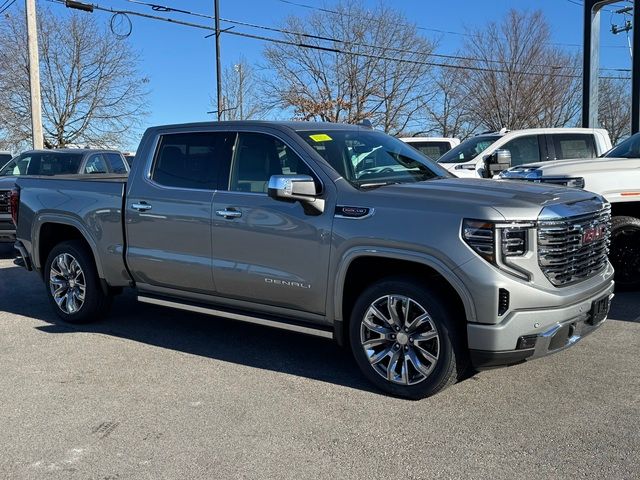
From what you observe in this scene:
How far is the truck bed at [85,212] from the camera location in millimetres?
6047

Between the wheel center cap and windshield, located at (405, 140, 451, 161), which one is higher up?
windshield, located at (405, 140, 451, 161)

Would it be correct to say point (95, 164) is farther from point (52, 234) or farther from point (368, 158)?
point (368, 158)

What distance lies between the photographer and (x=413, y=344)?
4414 millimetres

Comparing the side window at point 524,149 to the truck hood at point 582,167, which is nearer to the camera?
the truck hood at point 582,167

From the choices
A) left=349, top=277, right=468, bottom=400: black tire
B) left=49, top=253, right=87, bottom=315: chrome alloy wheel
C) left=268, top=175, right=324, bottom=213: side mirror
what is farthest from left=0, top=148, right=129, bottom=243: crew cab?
left=349, top=277, right=468, bottom=400: black tire

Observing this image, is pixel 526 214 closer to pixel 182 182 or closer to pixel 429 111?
pixel 182 182

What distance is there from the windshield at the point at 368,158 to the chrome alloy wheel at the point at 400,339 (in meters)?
0.95

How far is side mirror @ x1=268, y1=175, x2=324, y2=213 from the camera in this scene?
4.53 meters

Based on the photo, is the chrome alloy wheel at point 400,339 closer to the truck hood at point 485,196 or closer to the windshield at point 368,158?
the truck hood at point 485,196

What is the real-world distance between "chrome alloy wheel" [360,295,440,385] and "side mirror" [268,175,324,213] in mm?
835

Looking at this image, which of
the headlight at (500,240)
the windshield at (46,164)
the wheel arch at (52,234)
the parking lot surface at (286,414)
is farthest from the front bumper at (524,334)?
the windshield at (46,164)

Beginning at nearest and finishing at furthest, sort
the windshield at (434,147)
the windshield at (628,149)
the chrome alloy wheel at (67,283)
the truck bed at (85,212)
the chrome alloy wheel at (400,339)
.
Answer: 1. the chrome alloy wheel at (400,339)
2. the truck bed at (85,212)
3. the chrome alloy wheel at (67,283)
4. the windshield at (628,149)
5. the windshield at (434,147)

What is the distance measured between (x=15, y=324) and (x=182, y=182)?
265 centimetres

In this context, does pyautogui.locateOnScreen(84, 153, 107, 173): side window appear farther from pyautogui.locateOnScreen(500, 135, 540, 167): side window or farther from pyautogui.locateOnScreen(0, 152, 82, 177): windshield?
pyautogui.locateOnScreen(500, 135, 540, 167): side window
